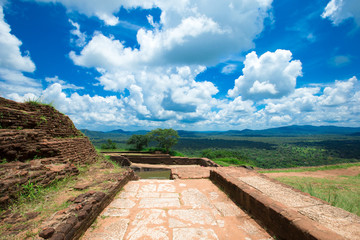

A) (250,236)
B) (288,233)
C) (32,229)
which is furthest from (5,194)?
(288,233)

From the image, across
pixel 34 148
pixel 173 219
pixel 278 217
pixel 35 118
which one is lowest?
pixel 173 219

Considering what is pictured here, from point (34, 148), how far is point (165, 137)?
26.2 metres

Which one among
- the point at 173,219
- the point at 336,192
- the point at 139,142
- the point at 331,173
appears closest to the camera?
the point at 173,219

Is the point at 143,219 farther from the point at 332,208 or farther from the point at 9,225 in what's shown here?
the point at 332,208

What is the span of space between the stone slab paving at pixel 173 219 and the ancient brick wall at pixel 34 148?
1.62m

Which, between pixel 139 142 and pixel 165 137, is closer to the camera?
pixel 165 137

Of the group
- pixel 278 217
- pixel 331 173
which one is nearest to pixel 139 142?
pixel 331 173

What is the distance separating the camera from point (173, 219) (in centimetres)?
273

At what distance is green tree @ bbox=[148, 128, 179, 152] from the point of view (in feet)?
98.9

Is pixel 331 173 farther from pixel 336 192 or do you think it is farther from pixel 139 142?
pixel 139 142

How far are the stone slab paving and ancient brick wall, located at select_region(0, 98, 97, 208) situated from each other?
162 centimetres

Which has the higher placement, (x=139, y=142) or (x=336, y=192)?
(x=336, y=192)

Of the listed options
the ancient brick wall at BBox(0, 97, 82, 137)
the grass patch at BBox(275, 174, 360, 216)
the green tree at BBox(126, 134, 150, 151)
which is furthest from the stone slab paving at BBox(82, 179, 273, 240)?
the green tree at BBox(126, 134, 150, 151)

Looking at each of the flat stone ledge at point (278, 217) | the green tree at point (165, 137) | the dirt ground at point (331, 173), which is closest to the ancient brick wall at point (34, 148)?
the flat stone ledge at point (278, 217)
